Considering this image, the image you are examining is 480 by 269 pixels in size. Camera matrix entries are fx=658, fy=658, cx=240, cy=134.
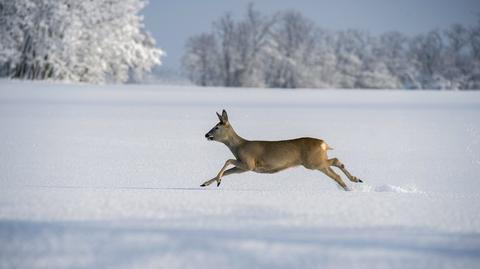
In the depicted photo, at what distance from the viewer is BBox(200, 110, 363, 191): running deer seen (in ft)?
25.9

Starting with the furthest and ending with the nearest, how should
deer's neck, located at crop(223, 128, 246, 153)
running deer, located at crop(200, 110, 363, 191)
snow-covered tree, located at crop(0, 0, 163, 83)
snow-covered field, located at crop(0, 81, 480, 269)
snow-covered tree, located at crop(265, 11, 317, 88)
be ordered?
snow-covered tree, located at crop(265, 11, 317, 88) → snow-covered tree, located at crop(0, 0, 163, 83) → deer's neck, located at crop(223, 128, 246, 153) → running deer, located at crop(200, 110, 363, 191) → snow-covered field, located at crop(0, 81, 480, 269)

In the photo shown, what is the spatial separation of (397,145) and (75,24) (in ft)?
117

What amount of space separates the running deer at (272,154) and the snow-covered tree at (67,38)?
40146 mm

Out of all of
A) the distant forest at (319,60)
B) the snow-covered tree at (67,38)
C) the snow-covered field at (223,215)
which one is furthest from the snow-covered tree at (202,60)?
the snow-covered field at (223,215)

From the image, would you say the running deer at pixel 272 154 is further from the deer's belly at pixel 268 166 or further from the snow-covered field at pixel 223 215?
the snow-covered field at pixel 223 215

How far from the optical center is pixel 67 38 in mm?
46094

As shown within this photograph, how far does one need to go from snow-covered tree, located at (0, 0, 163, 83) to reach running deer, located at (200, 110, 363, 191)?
40.1 meters

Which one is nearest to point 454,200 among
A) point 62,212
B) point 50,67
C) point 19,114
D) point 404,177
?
point 62,212

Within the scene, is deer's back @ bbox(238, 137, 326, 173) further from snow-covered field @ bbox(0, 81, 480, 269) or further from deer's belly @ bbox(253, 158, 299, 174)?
snow-covered field @ bbox(0, 81, 480, 269)

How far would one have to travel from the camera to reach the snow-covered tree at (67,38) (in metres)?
46.5

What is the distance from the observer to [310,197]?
5.77 meters

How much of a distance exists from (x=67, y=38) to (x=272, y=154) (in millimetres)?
40776

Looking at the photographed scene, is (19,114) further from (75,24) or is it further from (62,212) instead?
(75,24)

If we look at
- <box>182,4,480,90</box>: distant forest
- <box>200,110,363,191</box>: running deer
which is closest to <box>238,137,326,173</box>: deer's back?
<box>200,110,363,191</box>: running deer
